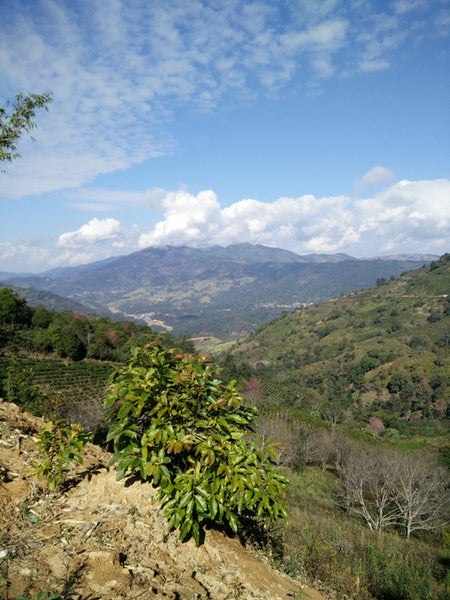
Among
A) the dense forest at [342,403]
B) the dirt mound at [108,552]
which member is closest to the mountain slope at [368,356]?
the dense forest at [342,403]

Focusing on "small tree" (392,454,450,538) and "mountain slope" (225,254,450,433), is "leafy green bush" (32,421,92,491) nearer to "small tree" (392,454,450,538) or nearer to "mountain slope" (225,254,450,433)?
"small tree" (392,454,450,538)

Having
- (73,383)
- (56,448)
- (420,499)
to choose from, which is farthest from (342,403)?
(56,448)

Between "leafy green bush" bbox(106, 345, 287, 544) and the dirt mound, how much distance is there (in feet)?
0.84

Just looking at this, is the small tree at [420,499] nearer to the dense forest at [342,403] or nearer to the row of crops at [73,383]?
the dense forest at [342,403]

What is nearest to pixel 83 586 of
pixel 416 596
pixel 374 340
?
pixel 416 596

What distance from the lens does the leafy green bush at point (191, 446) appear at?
2660mm

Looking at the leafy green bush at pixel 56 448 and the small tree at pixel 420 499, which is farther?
the small tree at pixel 420 499

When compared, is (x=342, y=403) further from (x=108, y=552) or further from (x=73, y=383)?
(x=108, y=552)

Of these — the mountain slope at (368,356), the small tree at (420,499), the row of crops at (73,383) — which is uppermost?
the row of crops at (73,383)

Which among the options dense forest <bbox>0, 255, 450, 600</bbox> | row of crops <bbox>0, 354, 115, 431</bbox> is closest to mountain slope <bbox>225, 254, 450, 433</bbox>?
dense forest <bbox>0, 255, 450, 600</bbox>

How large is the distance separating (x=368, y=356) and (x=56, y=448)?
103 meters

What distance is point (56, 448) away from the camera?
3285 millimetres

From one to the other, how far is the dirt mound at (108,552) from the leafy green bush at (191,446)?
0.26 metres

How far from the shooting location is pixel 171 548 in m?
2.87
